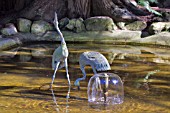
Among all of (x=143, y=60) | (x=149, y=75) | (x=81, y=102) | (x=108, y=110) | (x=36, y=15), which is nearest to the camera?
(x=108, y=110)

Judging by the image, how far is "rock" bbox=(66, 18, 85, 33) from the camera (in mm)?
11356

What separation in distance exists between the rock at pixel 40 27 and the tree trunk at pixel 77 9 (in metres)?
0.52

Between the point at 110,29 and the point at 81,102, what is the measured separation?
625 cm

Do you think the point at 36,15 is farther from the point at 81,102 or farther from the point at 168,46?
the point at 81,102

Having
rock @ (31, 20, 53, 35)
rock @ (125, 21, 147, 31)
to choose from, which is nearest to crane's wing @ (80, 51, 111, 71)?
rock @ (31, 20, 53, 35)

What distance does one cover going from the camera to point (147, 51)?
372 inches

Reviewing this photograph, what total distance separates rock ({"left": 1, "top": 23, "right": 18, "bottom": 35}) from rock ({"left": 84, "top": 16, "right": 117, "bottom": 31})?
2.04 meters

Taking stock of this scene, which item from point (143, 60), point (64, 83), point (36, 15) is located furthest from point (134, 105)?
point (36, 15)

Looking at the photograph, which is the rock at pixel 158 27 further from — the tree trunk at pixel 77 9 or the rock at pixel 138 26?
the tree trunk at pixel 77 9

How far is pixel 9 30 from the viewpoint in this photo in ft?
36.1

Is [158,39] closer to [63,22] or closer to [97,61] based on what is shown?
[63,22]

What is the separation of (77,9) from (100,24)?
1.19m

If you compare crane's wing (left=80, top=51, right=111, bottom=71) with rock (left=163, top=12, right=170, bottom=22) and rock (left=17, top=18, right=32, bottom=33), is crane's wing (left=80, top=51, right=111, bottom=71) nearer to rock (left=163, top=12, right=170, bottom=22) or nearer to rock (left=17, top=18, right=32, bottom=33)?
rock (left=17, top=18, right=32, bottom=33)

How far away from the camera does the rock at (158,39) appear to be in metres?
10.1
